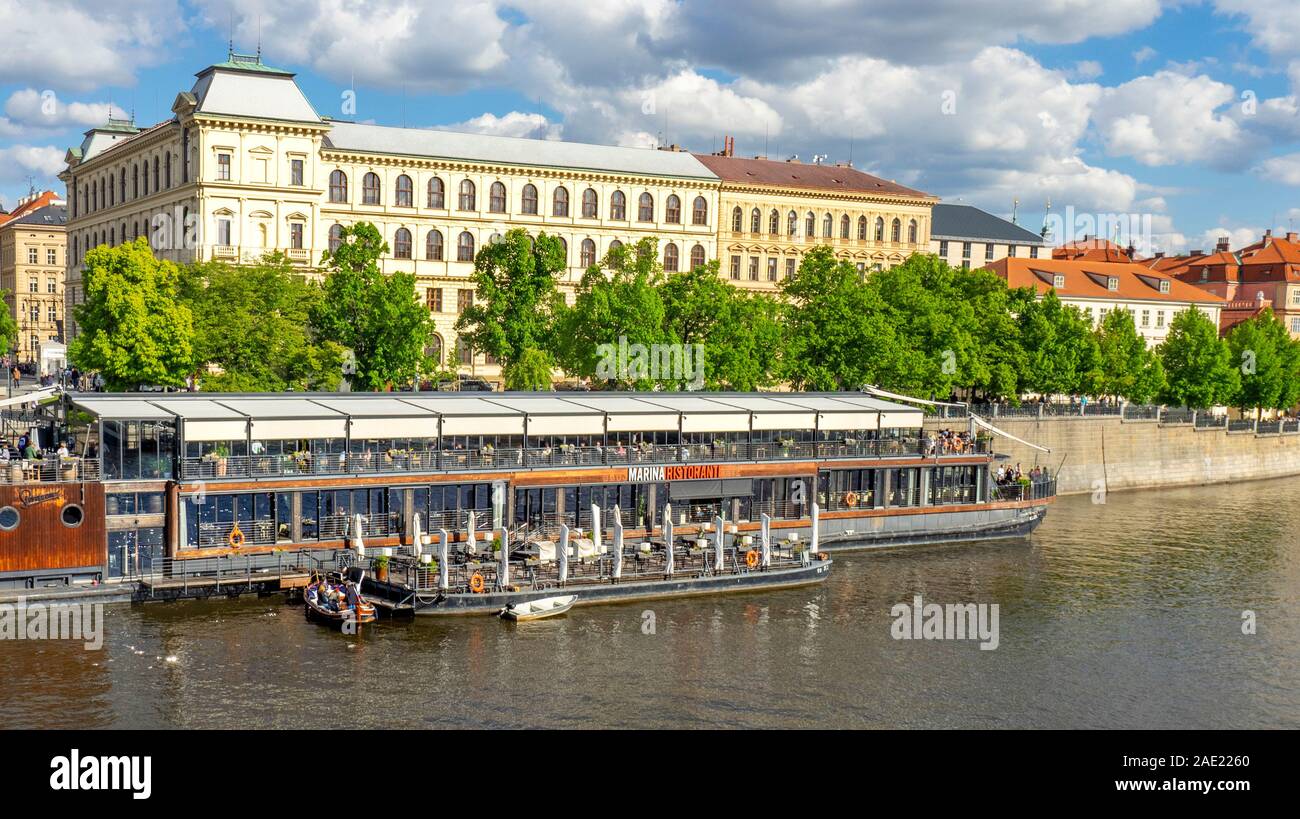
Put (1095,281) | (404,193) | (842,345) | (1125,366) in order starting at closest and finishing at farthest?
(842,345) < (404,193) < (1125,366) < (1095,281)

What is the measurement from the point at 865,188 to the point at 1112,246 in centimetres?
6407

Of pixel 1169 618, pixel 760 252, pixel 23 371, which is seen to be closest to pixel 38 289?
pixel 23 371

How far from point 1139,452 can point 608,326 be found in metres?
46.5

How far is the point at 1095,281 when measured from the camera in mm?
131500

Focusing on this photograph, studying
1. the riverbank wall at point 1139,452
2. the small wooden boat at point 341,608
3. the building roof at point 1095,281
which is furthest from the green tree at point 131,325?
the building roof at point 1095,281

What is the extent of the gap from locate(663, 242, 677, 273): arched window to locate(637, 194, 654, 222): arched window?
9.81 ft

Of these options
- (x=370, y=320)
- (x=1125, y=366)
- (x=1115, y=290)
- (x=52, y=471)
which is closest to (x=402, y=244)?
(x=370, y=320)

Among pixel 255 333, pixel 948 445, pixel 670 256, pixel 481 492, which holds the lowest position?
pixel 481 492

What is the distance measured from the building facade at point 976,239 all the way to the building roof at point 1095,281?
947 centimetres

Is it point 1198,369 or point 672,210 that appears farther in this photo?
point 672,210

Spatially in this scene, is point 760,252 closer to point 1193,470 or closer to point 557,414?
point 1193,470

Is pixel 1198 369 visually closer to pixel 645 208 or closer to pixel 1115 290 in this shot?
pixel 1115 290

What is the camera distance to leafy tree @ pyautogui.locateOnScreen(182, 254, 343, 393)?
68938 mm
